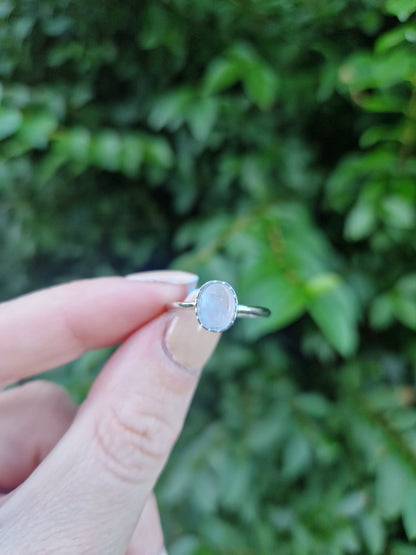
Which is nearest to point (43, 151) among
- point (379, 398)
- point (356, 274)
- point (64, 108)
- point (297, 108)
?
point (64, 108)

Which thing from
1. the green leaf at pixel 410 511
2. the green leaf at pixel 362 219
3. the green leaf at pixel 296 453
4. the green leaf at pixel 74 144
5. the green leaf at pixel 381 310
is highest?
the green leaf at pixel 74 144

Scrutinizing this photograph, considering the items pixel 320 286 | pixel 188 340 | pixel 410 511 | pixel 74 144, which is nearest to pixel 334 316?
pixel 320 286

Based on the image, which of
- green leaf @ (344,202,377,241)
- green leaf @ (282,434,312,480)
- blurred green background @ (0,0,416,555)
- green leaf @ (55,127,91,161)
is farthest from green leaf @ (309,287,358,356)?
green leaf @ (55,127,91,161)

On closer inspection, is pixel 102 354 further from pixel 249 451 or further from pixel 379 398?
pixel 379 398

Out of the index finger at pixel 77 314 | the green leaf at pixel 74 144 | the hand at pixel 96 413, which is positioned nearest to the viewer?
the hand at pixel 96 413

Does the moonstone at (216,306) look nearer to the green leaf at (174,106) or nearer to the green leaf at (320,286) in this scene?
the green leaf at (320,286)

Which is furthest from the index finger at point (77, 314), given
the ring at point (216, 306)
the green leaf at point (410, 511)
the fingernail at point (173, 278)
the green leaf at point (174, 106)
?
the green leaf at point (410, 511)

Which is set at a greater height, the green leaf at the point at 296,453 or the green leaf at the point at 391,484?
the green leaf at the point at 391,484

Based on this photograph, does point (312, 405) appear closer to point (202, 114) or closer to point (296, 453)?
point (296, 453)
